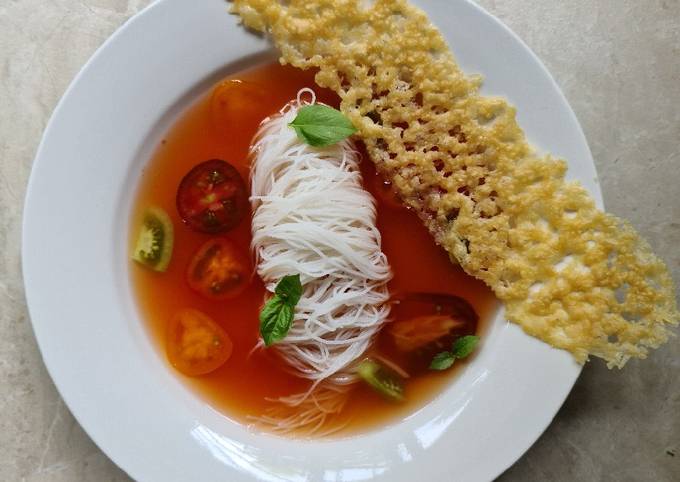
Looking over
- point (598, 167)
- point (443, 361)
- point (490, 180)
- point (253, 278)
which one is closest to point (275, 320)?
point (253, 278)

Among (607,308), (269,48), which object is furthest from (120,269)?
(607,308)

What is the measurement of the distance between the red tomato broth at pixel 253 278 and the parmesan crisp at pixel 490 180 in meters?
0.19

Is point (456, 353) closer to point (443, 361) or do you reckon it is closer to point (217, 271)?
point (443, 361)

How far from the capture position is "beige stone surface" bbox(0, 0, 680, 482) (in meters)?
2.29

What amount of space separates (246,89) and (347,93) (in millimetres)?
384

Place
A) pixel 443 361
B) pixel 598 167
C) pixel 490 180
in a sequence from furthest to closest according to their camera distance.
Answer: pixel 598 167, pixel 443 361, pixel 490 180

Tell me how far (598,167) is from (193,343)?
167cm

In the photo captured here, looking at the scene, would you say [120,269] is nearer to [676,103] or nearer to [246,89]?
[246,89]

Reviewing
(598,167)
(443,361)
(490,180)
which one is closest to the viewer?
(490,180)

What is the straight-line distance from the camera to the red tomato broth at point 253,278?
2287 mm

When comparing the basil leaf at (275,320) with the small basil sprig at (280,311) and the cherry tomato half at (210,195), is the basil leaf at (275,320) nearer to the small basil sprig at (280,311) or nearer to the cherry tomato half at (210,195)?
the small basil sprig at (280,311)

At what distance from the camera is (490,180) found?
2141mm

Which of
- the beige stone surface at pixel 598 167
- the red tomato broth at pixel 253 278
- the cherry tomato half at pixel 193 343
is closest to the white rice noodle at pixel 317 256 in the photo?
the red tomato broth at pixel 253 278

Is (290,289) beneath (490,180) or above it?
beneath
